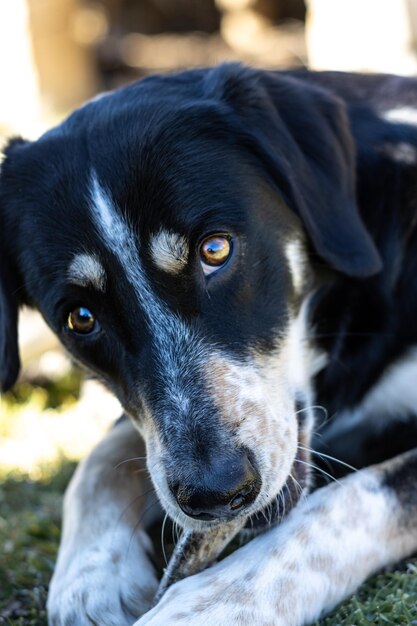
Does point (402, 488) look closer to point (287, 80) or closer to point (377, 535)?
point (377, 535)

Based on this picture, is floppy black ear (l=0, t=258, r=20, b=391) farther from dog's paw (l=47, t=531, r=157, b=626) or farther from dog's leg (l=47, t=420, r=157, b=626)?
dog's paw (l=47, t=531, r=157, b=626)

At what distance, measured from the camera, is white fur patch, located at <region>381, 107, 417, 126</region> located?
10.8ft

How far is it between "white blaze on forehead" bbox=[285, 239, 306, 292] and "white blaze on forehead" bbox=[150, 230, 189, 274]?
0.44 meters

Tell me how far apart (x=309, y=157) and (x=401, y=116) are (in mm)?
512

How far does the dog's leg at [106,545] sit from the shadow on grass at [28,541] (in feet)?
0.42

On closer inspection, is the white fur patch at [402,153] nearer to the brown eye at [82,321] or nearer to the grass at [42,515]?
the brown eye at [82,321]

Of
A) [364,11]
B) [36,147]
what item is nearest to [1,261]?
[36,147]

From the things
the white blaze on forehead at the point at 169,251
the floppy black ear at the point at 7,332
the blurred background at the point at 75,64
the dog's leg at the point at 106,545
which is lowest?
the blurred background at the point at 75,64

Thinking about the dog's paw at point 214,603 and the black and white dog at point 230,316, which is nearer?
the dog's paw at point 214,603

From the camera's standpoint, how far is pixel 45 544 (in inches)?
130

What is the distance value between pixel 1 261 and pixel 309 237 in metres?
1.02

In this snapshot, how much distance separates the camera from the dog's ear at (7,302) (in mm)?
3127

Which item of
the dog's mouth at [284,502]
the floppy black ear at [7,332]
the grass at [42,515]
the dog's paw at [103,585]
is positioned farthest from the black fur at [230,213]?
the grass at [42,515]

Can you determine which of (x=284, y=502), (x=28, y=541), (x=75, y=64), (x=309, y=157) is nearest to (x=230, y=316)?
(x=284, y=502)
